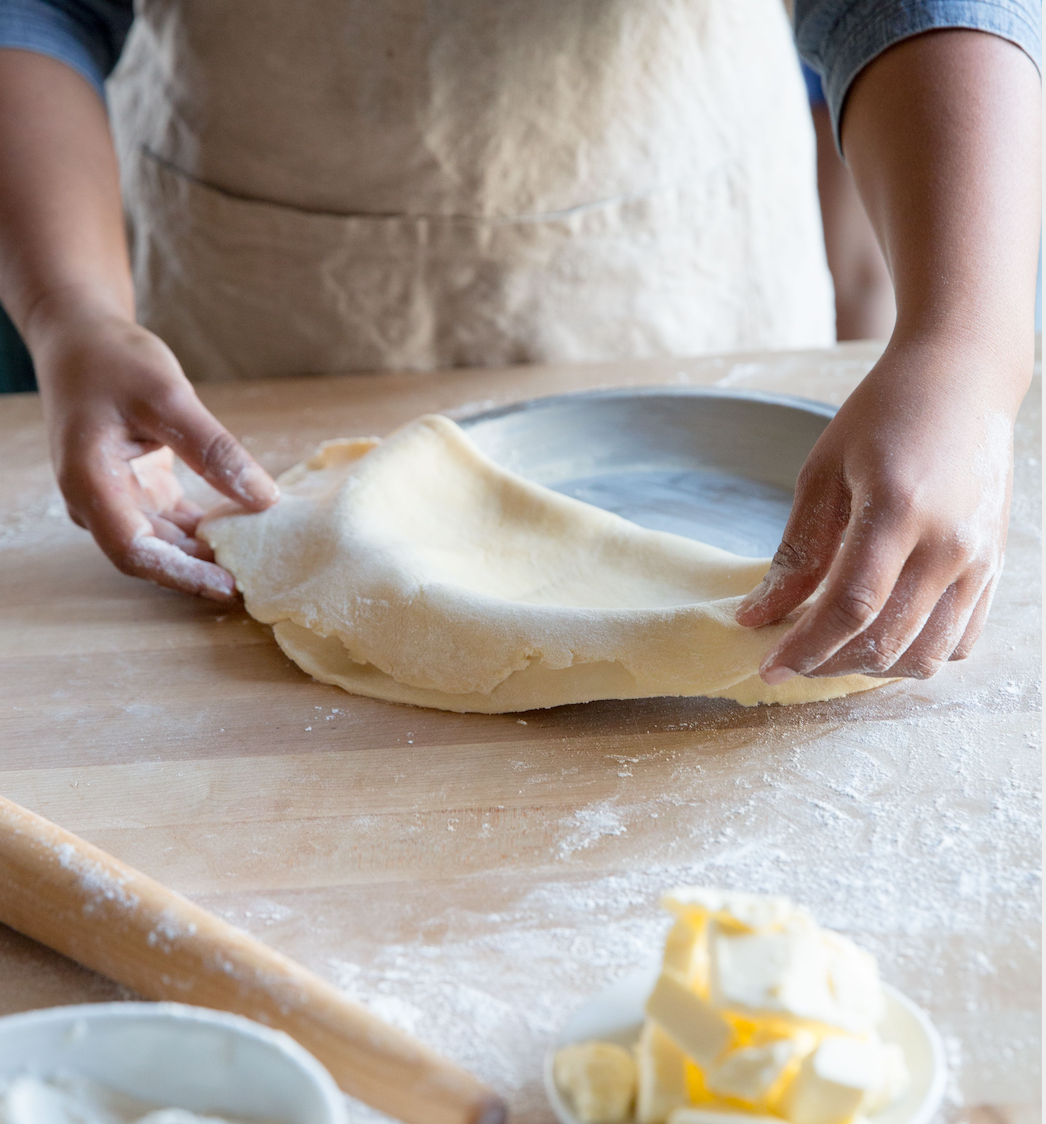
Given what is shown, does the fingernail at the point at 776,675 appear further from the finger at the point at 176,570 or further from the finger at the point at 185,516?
the finger at the point at 185,516

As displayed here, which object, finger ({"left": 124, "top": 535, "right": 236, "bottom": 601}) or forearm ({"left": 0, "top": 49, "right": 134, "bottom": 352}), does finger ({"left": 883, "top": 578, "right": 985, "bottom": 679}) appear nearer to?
finger ({"left": 124, "top": 535, "right": 236, "bottom": 601})

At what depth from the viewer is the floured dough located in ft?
2.79

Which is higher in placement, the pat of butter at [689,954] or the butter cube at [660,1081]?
the pat of butter at [689,954]

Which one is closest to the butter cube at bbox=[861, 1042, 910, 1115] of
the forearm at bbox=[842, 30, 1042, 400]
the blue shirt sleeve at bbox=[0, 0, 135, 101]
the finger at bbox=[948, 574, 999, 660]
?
the finger at bbox=[948, 574, 999, 660]

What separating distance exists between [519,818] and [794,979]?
0.32m

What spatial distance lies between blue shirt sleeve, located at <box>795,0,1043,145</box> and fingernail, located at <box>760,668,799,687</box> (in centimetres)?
64

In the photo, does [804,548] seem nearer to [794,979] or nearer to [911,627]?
[911,627]

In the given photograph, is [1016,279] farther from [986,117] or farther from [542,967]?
[542,967]

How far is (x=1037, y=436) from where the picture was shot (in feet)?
4.16

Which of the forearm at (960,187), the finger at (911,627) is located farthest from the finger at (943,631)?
the forearm at (960,187)

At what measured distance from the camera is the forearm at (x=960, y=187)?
878 mm

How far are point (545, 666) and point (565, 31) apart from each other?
3.06 ft

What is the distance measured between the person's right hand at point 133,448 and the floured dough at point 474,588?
38 mm

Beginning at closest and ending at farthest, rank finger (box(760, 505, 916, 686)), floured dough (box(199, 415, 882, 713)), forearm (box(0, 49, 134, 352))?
1. finger (box(760, 505, 916, 686))
2. floured dough (box(199, 415, 882, 713))
3. forearm (box(0, 49, 134, 352))
